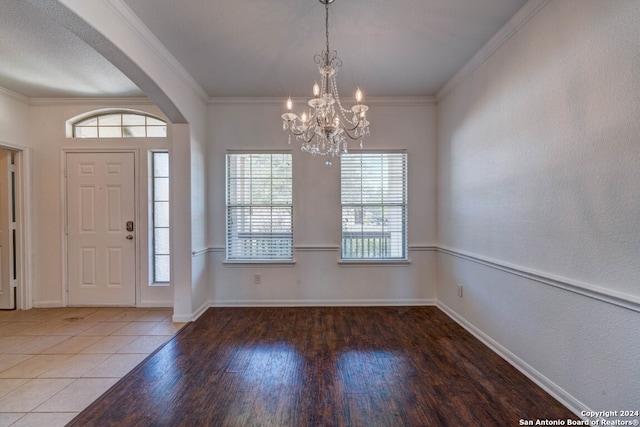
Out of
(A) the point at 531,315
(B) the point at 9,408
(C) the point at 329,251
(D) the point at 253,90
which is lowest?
(B) the point at 9,408

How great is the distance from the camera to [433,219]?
3.86 meters

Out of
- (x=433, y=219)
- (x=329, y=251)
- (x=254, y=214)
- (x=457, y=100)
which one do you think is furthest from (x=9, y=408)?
(x=457, y=100)

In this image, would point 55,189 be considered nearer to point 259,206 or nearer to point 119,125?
point 119,125

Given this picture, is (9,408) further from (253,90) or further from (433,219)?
(433,219)

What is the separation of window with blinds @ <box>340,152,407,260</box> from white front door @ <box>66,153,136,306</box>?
9.28 ft

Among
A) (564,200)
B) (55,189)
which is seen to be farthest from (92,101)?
(564,200)

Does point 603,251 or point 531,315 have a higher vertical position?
point 603,251

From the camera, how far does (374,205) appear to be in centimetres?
385

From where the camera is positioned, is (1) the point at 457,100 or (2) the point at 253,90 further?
(2) the point at 253,90

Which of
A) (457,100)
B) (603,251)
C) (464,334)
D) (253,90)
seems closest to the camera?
(603,251)

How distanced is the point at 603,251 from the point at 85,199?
16.9 ft

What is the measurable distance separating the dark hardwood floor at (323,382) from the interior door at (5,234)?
2645 mm

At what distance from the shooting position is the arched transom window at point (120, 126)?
383cm

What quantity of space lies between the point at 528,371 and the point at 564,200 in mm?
1316
